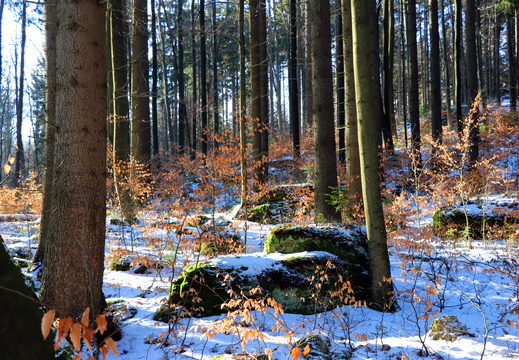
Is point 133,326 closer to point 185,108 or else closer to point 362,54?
point 362,54

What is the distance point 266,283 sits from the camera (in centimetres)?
502

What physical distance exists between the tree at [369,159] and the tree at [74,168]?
3468 millimetres

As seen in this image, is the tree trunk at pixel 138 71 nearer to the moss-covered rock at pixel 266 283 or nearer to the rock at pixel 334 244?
the rock at pixel 334 244

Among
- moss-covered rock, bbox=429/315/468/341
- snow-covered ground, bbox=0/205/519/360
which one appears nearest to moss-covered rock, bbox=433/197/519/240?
snow-covered ground, bbox=0/205/519/360

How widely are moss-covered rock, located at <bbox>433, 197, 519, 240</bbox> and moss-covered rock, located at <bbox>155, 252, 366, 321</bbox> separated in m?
4.28

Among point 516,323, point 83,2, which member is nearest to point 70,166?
point 83,2

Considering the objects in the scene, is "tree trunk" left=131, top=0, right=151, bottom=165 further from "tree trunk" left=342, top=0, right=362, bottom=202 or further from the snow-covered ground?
"tree trunk" left=342, top=0, right=362, bottom=202

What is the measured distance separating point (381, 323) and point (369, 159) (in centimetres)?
221

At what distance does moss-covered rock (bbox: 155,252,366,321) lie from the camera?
4680mm

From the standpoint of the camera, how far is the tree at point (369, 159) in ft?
16.7

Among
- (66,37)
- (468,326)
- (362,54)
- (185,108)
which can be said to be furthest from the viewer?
(185,108)

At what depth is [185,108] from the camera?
→ 2500 cm

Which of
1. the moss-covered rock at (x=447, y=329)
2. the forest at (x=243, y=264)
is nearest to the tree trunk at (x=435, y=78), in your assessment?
the forest at (x=243, y=264)

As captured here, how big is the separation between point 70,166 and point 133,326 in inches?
83.5
